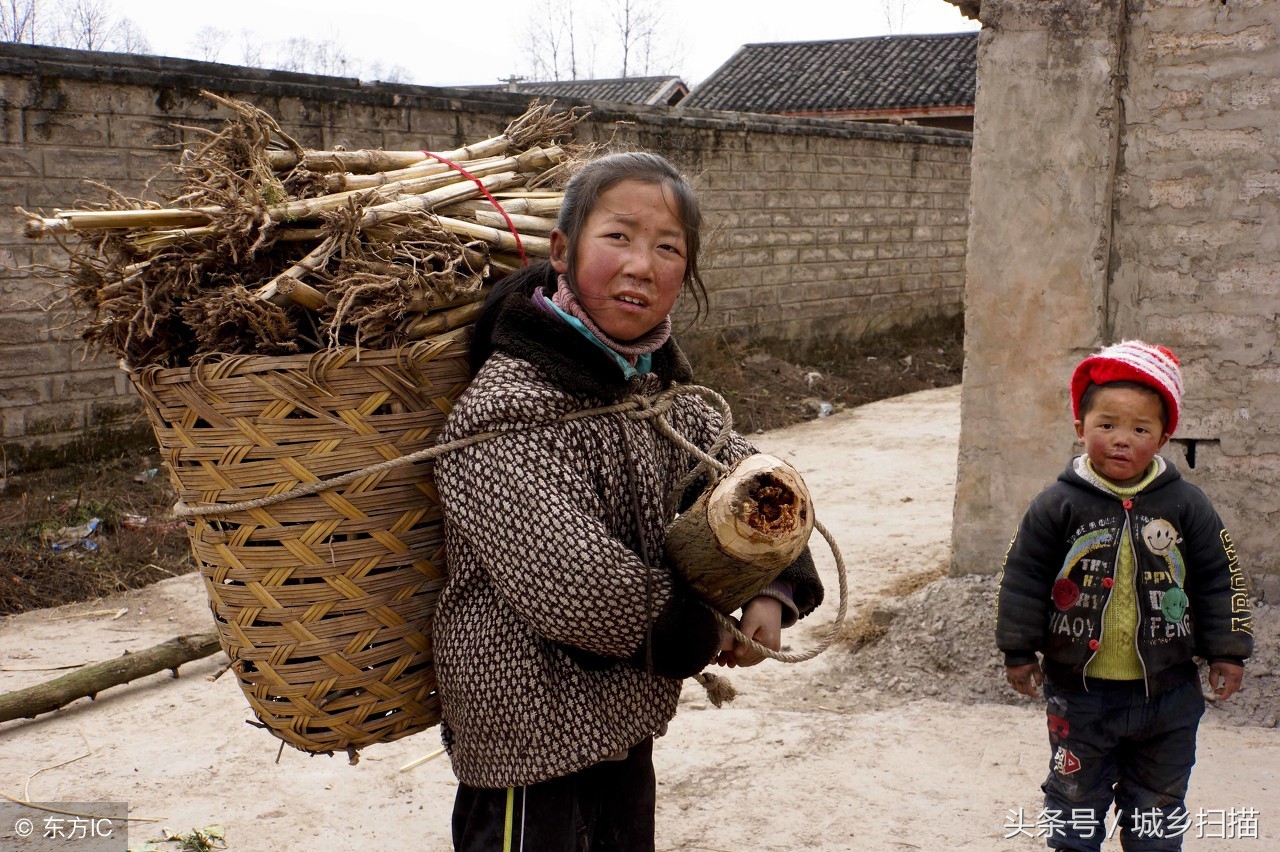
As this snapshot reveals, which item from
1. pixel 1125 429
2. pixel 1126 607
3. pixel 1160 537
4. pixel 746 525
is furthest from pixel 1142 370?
pixel 746 525

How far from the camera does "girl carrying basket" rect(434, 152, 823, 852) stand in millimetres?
1511

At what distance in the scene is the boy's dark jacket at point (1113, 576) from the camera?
228 cm

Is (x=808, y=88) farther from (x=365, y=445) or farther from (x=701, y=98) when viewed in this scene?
(x=365, y=445)

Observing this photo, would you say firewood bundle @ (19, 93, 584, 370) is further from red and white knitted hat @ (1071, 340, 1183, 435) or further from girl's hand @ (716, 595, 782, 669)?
red and white knitted hat @ (1071, 340, 1183, 435)

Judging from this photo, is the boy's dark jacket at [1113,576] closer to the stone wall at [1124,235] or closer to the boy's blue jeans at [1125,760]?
the boy's blue jeans at [1125,760]

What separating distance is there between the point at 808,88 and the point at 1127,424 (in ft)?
64.2

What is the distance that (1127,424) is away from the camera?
2262 mm

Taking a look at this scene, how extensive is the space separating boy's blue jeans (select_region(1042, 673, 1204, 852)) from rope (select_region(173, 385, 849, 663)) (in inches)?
34.2

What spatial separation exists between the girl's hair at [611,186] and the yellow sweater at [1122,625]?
3.89 feet

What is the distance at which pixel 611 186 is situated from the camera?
5.47ft

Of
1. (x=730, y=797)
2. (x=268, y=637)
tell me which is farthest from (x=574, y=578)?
(x=730, y=797)

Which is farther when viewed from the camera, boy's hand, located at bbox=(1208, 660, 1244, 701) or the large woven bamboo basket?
boy's hand, located at bbox=(1208, 660, 1244, 701)

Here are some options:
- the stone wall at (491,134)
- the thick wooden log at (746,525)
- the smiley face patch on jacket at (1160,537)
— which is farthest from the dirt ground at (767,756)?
the thick wooden log at (746,525)

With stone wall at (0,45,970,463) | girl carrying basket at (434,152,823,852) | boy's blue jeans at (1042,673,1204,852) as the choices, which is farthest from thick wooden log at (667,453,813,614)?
boy's blue jeans at (1042,673,1204,852)
